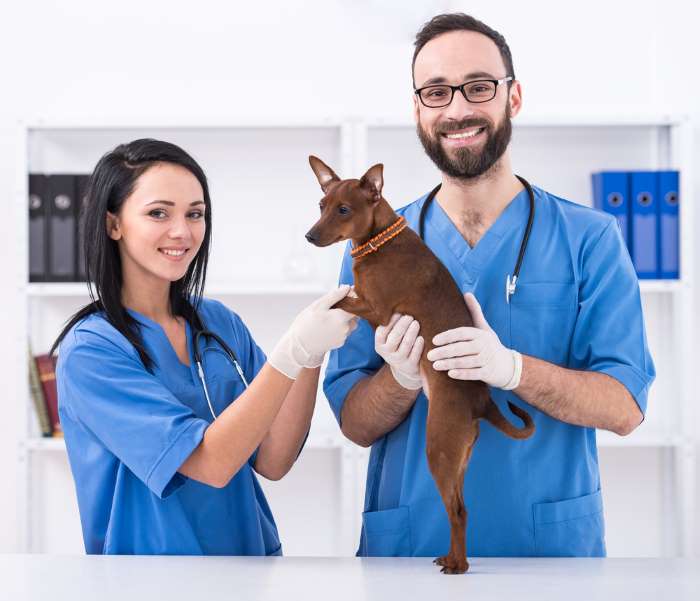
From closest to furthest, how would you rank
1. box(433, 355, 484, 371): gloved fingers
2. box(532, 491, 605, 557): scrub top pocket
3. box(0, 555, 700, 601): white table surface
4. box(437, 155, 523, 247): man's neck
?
box(0, 555, 700, 601): white table surface
box(433, 355, 484, 371): gloved fingers
box(532, 491, 605, 557): scrub top pocket
box(437, 155, 523, 247): man's neck

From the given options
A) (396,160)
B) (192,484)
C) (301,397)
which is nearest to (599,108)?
(396,160)

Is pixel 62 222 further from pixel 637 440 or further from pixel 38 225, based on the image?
pixel 637 440

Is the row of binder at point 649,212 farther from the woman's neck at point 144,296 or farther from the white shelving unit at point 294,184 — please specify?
the woman's neck at point 144,296

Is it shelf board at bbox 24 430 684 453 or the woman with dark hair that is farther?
shelf board at bbox 24 430 684 453

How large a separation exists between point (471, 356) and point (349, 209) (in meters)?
0.28

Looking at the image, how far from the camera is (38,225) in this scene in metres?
2.54

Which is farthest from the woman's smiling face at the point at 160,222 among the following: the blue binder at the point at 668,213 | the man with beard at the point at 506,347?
the blue binder at the point at 668,213

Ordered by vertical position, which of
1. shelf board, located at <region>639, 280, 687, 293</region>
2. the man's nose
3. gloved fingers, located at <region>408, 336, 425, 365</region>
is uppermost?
the man's nose

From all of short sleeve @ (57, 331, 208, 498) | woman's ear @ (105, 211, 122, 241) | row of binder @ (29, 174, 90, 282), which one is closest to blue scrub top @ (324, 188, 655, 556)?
short sleeve @ (57, 331, 208, 498)

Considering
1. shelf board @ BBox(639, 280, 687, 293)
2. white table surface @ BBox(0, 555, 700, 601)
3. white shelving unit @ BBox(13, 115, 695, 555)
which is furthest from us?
white shelving unit @ BBox(13, 115, 695, 555)

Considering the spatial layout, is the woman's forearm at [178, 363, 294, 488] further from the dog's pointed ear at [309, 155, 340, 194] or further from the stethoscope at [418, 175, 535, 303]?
the stethoscope at [418, 175, 535, 303]

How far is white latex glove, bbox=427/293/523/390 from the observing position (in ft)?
3.86

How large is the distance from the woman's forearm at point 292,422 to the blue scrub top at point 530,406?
0.26ft

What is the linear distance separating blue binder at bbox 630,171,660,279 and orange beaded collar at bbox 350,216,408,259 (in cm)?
152
